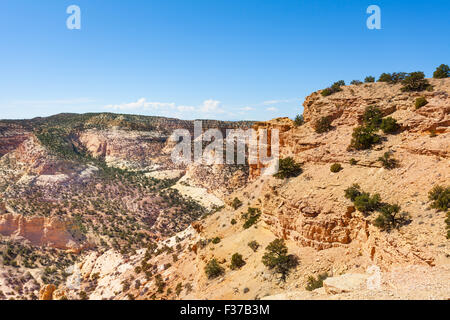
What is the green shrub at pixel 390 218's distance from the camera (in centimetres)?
1329

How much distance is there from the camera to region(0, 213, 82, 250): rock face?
142 ft

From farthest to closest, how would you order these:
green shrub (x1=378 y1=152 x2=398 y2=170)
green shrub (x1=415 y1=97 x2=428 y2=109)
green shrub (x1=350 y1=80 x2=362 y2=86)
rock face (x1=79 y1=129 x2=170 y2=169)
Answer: rock face (x1=79 y1=129 x2=170 y2=169), green shrub (x1=350 y1=80 x2=362 y2=86), green shrub (x1=415 y1=97 x2=428 y2=109), green shrub (x1=378 y1=152 x2=398 y2=170)

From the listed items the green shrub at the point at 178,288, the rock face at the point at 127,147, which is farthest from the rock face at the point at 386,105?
the rock face at the point at 127,147

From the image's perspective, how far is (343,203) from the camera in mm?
15742

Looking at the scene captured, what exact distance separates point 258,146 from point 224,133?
56.4 metres

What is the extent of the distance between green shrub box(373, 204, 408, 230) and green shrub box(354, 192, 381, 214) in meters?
0.78

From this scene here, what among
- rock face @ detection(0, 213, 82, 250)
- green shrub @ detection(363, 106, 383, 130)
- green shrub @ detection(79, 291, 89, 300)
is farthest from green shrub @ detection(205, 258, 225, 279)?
rock face @ detection(0, 213, 82, 250)

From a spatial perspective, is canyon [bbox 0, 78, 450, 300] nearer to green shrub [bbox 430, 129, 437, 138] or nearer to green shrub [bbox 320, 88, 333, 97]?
green shrub [bbox 430, 129, 437, 138]

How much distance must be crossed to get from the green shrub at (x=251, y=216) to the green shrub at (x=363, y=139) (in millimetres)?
9513

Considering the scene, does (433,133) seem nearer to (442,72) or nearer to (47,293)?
(442,72)

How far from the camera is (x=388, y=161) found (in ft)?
55.2

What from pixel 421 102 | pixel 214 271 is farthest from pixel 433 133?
pixel 214 271

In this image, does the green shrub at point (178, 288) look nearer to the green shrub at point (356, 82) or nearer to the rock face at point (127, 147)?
the green shrub at point (356, 82)
